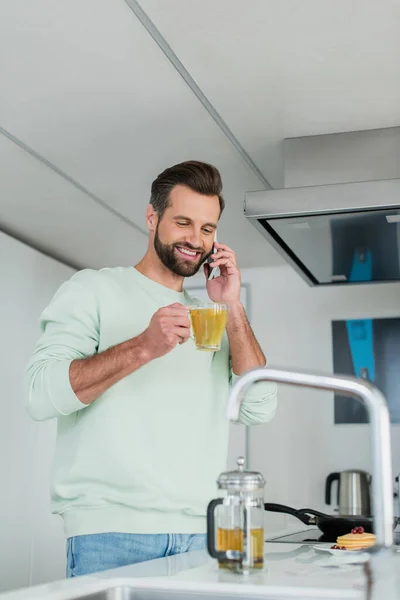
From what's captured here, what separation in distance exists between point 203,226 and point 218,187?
0.11m

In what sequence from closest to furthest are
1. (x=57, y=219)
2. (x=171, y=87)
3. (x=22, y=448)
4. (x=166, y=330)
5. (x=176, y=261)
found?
(x=166, y=330), (x=176, y=261), (x=171, y=87), (x=57, y=219), (x=22, y=448)

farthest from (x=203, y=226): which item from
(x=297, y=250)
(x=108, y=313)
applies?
(x=297, y=250)

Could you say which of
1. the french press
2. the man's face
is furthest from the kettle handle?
the french press

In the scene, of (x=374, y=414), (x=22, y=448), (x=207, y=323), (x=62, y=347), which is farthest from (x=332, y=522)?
(x=22, y=448)

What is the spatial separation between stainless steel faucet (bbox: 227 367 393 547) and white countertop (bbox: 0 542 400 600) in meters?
0.18

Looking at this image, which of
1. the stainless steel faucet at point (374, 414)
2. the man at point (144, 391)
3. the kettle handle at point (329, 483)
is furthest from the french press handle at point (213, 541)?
the kettle handle at point (329, 483)

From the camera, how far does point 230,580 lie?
46.9 inches

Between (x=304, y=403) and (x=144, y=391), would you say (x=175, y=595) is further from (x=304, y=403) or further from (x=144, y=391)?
(x=304, y=403)

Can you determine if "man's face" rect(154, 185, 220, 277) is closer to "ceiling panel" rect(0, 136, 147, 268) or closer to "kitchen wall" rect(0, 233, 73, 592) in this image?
"ceiling panel" rect(0, 136, 147, 268)

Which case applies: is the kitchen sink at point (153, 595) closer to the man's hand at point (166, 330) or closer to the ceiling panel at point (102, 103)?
the man's hand at point (166, 330)

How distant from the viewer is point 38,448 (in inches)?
141

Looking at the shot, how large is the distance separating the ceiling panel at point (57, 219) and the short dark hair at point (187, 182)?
2.87 feet

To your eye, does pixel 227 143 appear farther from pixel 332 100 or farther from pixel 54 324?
pixel 54 324

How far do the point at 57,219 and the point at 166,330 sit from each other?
1.93 meters
